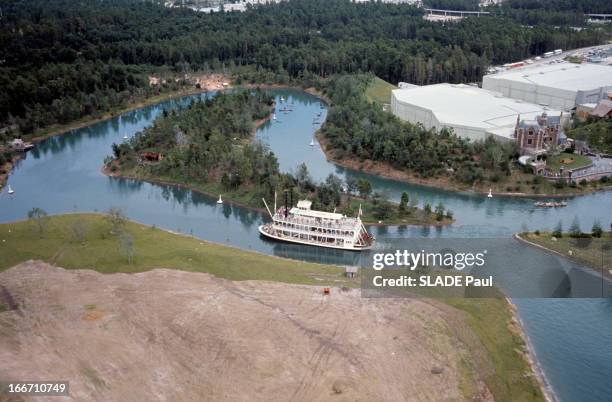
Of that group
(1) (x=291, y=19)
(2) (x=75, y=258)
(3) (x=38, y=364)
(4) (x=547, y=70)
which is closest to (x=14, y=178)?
(2) (x=75, y=258)

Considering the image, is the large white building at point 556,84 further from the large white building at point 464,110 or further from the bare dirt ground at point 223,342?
the bare dirt ground at point 223,342

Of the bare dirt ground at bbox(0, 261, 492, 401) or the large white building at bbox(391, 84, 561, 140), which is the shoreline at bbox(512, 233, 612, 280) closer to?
the bare dirt ground at bbox(0, 261, 492, 401)

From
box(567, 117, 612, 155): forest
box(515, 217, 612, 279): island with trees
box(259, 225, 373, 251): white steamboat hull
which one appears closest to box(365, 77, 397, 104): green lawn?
box(567, 117, 612, 155): forest

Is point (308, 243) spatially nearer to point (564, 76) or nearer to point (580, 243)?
point (580, 243)

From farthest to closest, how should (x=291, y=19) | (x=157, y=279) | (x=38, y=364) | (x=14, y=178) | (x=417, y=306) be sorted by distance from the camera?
(x=291, y=19) → (x=14, y=178) → (x=157, y=279) → (x=417, y=306) → (x=38, y=364)

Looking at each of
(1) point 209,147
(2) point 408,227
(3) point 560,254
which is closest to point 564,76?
(2) point 408,227

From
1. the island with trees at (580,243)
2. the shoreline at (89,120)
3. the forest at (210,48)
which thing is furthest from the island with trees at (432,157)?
the forest at (210,48)

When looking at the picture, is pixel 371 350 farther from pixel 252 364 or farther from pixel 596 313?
pixel 596 313
